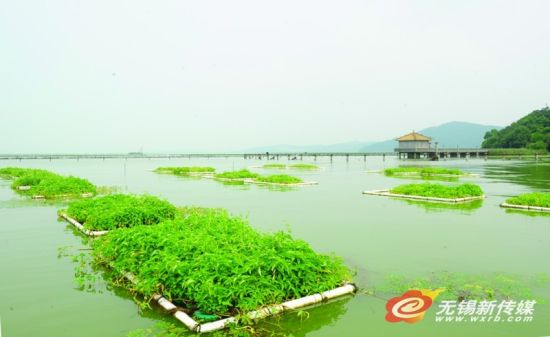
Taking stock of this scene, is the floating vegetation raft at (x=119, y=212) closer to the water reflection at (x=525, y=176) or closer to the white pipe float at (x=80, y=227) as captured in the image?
the white pipe float at (x=80, y=227)

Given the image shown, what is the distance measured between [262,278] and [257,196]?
14.1 meters

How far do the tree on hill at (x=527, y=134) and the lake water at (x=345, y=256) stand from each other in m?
87.6

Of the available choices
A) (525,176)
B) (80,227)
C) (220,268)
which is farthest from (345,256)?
(525,176)

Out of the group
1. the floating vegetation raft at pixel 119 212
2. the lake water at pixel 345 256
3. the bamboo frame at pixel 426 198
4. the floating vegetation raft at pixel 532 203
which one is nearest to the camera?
the lake water at pixel 345 256

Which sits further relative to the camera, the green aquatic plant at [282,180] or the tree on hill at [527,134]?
the tree on hill at [527,134]

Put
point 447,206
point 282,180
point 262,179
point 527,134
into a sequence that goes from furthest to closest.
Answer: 1. point 527,134
2. point 262,179
3. point 282,180
4. point 447,206

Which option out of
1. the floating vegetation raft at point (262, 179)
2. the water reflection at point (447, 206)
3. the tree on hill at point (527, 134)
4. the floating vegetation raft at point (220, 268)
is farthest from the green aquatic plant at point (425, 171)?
the tree on hill at point (527, 134)

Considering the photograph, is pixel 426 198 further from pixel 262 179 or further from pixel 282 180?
pixel 262 179

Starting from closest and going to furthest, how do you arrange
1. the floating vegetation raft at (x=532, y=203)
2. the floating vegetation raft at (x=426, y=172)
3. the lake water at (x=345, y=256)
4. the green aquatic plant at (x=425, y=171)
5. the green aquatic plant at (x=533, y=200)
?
the lake water at (x=345, y=256), the floating vegetation raft at (x=532, y=203), the green aquatic plant at (x=533, y=200), the floating vegetation raft at (x=426, y=172), the green aquatic plant at (x=425, y=171)

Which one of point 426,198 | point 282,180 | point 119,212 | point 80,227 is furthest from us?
point 282,180

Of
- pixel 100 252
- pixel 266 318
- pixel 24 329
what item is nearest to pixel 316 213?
pixel 100 252

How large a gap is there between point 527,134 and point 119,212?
106736 mm

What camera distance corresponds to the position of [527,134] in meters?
96.0

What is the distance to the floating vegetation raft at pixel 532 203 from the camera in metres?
14.7
